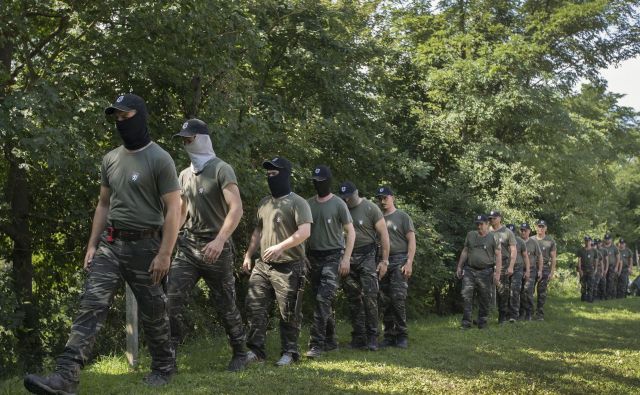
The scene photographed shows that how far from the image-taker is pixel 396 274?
11930 millimetres

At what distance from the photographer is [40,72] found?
1134 cm

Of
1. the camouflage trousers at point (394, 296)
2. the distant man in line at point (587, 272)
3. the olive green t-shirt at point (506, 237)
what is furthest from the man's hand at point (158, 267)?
the distant man in line at point (587, 272)

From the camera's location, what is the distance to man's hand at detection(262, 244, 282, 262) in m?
8.69

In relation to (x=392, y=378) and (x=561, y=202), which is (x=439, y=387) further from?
(x=561, y=202)

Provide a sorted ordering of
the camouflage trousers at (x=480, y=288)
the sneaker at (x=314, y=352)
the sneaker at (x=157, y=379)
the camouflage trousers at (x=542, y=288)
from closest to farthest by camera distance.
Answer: the sneaker at (x=157, y=379), the sneaker at (x=314, y=352), the camouflage trousers at (x=480, y=288), the camouflage trousers at (x=542, y=288)

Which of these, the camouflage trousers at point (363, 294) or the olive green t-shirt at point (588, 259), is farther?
the olive green t-shirt at point (588, 259)

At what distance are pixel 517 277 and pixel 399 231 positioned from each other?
20.8ft

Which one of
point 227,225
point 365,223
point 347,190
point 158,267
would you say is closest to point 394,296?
point 365,223

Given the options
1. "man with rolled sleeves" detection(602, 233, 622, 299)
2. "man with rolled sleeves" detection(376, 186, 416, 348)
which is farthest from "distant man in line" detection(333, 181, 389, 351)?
"man with rolled sleeves" detection(602, 233, 622, 299)

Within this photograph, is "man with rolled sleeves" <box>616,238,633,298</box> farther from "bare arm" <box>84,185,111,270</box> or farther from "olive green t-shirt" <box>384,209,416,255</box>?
"bare arm" <box>84,185,111,270</box>

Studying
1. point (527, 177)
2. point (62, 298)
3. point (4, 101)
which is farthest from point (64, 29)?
point (527, 177)

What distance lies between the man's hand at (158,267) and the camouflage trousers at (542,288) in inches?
534

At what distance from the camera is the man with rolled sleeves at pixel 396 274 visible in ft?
37.8

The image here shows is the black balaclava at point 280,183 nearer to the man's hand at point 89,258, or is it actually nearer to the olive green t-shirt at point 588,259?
the man's hand at point 89,258
